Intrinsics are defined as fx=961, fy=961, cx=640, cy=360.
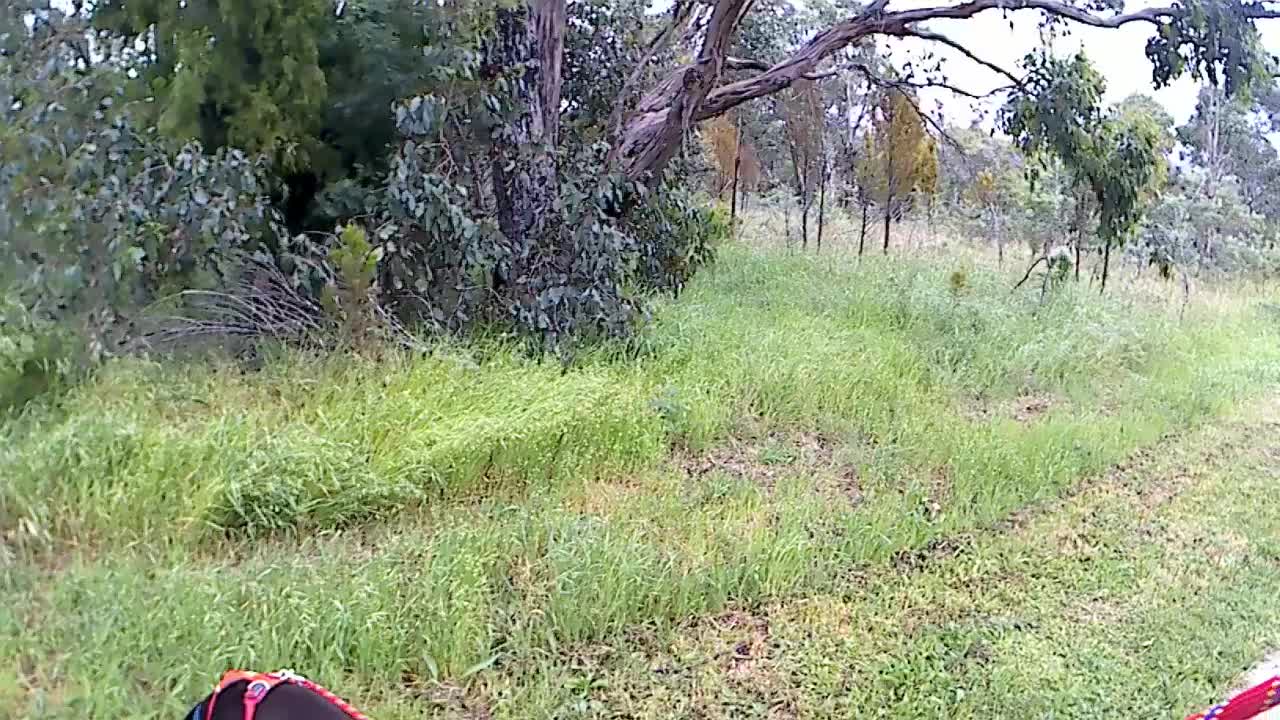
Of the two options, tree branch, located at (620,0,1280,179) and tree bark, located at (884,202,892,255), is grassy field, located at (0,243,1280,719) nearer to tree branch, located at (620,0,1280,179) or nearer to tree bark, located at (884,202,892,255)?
tree branch, located at (620,0,1280,179)


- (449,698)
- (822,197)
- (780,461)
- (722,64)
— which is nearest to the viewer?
(449,698)

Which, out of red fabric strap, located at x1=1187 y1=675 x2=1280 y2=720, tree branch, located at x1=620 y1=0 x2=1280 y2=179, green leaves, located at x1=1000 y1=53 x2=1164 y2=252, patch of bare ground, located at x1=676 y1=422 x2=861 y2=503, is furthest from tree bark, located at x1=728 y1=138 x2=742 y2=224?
red fabric strap, located at x1=1187 y1=675 x2=1280 y2=720

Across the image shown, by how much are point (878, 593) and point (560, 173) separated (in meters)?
3.35

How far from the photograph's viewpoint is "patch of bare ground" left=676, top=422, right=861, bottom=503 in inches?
153

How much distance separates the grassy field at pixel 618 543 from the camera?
245 centimetres

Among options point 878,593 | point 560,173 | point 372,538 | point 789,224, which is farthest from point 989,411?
point 789,224

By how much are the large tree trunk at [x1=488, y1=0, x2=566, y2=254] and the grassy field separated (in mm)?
954

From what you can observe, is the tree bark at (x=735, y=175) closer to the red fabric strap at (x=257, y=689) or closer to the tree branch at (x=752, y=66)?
the tree branch at (x=752, y=66)

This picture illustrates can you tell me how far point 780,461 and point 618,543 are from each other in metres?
1.24

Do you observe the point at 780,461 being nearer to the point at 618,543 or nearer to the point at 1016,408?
Result: the point at 618,543

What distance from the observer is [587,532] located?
10.3 feet

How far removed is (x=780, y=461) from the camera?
4.10 m

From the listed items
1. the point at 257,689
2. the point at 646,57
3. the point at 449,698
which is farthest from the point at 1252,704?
the point at 646,57

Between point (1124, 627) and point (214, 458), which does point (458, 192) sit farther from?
point (1124, 627)
